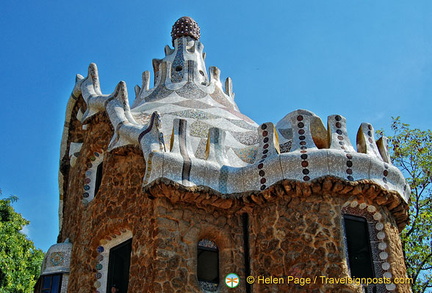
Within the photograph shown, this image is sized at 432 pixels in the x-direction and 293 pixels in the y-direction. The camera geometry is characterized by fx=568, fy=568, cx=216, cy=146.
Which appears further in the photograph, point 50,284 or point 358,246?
point 50,284

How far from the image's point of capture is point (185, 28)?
40.6 ft

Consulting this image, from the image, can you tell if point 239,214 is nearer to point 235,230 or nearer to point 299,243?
point 235,230

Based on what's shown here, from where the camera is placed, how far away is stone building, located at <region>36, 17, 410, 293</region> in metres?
6.79

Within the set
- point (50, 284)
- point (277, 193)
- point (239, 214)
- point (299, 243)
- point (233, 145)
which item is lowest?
point (50, 284)

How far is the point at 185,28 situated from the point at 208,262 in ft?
21.3

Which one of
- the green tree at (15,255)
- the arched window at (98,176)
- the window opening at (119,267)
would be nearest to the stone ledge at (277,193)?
the window opening at (119,267)

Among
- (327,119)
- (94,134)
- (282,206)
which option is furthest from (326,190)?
(94,134)

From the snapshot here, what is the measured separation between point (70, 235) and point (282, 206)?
3.81 metres

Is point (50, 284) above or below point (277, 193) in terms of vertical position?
below

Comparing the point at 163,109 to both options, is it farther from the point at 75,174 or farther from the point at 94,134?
the point at 75,174

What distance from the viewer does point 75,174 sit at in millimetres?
9789

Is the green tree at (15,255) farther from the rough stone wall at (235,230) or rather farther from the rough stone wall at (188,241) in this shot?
the rough stone wall at (188,241)

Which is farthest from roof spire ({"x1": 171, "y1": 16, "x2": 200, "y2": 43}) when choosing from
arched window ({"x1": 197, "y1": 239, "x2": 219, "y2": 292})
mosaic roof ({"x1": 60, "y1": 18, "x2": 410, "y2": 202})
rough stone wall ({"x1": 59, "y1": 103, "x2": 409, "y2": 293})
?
arched window ({"x1": 197, "y1": 239, "x2": 219, "y2": 292})

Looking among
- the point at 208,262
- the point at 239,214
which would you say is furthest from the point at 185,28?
the point at 208,262
